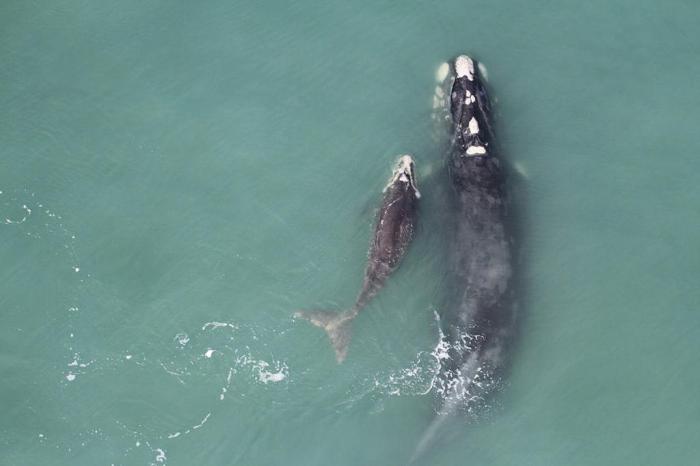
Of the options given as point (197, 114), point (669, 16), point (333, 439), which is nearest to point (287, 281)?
point (333, 439)

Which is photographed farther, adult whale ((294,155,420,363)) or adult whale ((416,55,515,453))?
adult whale ((294,155,420,363))

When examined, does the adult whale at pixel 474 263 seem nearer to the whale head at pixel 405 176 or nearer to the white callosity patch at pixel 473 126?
the white callosity patch at pixel 473 126

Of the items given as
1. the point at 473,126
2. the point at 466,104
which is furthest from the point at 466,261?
the point at 466,104

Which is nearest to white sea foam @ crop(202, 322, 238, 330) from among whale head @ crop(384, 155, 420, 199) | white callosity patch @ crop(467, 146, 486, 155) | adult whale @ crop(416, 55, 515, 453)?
adult whale @ crop(416, 55, 515, 453)

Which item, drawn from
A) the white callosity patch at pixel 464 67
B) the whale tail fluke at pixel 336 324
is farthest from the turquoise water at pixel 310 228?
the white callosity patch at pixel 464 67

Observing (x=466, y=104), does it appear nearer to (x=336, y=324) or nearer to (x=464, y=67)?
(x=464, y=67)

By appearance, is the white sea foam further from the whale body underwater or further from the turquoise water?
the whale body underwater

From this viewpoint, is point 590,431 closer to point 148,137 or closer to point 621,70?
point 621,70
